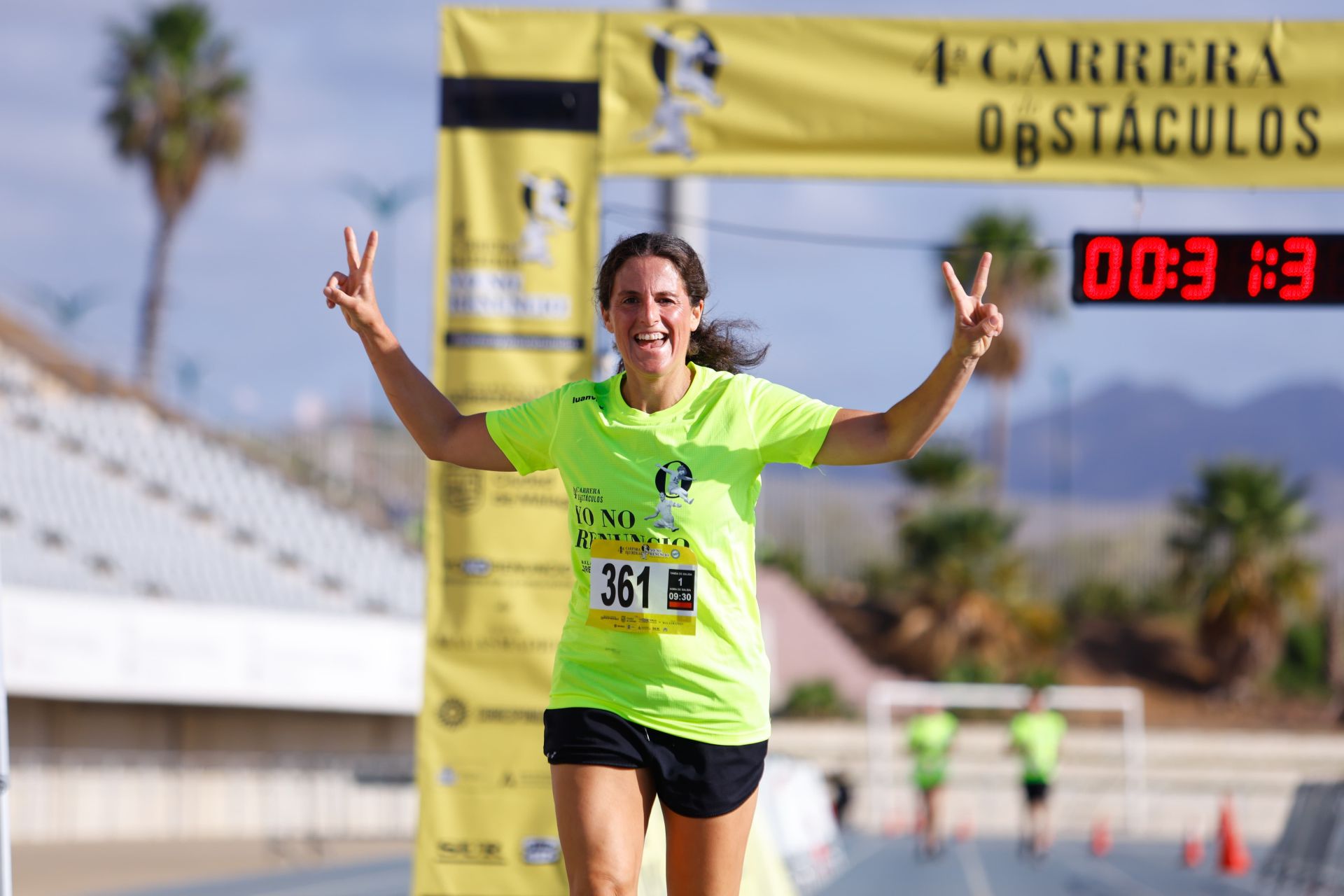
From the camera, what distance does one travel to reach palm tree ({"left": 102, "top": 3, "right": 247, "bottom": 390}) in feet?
141

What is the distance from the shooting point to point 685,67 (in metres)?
7.76

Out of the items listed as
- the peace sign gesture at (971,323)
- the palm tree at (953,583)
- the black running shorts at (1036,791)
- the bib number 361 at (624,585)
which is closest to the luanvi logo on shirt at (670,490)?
the bib number 361 at (624,585)

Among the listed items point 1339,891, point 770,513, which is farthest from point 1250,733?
point 1339,891

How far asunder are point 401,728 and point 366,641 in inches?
67.2

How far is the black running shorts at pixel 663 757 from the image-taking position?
155 inches

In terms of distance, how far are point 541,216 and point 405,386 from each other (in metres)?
3.52

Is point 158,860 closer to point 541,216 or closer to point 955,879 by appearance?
point 955,879

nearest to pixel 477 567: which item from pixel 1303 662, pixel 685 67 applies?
pixel 685 67

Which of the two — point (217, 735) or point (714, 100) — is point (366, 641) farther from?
point (714, 100)

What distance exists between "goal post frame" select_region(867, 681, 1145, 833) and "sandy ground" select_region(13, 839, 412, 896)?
11.0 metres

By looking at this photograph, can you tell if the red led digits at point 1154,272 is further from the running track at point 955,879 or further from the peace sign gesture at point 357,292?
the running track at point 955,879

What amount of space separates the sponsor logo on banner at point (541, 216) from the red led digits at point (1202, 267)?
8.55 ft

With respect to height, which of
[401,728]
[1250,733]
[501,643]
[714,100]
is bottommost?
[1250,733]

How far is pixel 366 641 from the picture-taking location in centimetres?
2395
